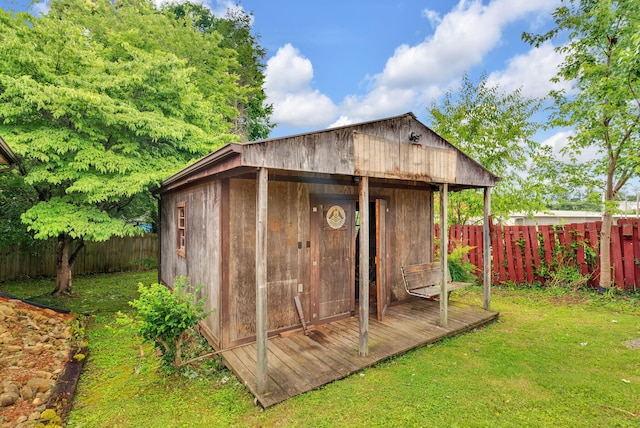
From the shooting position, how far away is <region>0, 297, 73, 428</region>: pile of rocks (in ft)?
9.29

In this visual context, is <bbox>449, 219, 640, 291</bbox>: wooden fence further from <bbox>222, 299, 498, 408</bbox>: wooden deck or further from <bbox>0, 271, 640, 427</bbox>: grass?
<bbox>222, 299, 498, 408</bbox>: wooden deck

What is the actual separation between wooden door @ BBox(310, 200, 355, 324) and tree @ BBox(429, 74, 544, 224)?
224 inches

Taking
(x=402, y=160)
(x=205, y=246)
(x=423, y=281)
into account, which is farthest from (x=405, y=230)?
(x=205, y=246)

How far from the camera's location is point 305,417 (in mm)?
2705

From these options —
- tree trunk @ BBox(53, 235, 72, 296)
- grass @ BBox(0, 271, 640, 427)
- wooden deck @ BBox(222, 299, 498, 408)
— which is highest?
tree trunk @ BBox(53, 235, 72, 296)

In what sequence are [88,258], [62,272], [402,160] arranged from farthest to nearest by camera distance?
[88,258]
[62,272]
[402,160]

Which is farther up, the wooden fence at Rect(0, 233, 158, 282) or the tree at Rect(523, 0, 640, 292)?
the tree at Rect(523, 0, 640, 292)

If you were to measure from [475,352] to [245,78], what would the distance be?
18.9 metres

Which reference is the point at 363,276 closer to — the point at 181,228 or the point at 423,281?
the point at 423,281

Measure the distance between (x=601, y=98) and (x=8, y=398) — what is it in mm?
9993

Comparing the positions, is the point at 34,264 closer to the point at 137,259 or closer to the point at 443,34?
the point at 137,259

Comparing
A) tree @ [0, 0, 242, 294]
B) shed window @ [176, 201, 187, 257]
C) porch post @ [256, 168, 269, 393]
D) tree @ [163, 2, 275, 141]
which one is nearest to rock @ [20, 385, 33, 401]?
porch post @ [256, 168, 269, 393]

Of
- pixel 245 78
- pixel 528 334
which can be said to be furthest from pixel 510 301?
pixel 245 78

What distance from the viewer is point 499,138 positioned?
8883 mm
